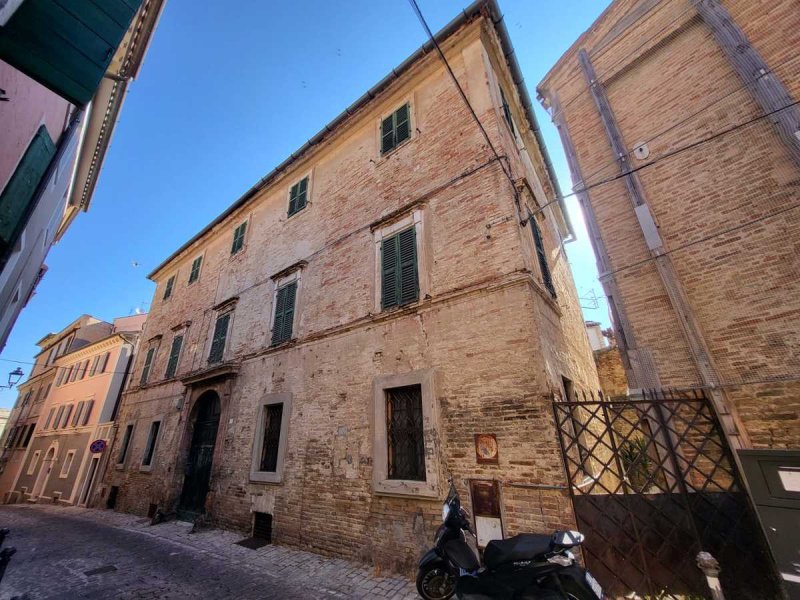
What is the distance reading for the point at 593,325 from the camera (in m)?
17.4

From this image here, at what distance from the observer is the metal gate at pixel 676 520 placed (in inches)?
144

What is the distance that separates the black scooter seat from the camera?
321 cm

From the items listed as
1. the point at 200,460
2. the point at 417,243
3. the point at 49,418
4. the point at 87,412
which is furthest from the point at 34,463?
the point at 417,243

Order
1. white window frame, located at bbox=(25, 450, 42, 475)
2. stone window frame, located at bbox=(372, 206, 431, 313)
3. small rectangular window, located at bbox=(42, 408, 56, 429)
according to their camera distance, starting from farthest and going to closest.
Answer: small rectangular window, located at bbox=(42, 408, 56, 429), white window frame, located at bbox=(25, 450, 42, 475), stone window frame, located at bbox=(372, 206, 431, 313)

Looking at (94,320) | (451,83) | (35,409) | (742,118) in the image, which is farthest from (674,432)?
(35,409)

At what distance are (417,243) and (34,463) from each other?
29129mm

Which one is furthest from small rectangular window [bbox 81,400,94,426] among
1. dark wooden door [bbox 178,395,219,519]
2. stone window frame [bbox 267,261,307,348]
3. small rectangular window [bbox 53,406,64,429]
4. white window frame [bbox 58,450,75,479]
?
stone window frame [bbox 267,261,307,348]

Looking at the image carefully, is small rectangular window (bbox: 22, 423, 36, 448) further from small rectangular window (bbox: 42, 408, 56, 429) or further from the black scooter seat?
the black scooter seat

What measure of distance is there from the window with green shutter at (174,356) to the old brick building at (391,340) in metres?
1.08

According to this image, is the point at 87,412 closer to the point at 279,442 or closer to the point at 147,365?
the point at 147,365

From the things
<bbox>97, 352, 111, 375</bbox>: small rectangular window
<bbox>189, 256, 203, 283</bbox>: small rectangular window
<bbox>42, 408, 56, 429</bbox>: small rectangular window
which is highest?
<bbox>189, 256, 203, 283</bbox>: small rectangular window

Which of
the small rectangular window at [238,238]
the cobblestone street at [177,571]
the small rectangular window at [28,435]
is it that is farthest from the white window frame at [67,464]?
the small rectangular window at [238,238]

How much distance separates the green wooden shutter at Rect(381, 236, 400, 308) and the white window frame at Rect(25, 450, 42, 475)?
89.7 feet

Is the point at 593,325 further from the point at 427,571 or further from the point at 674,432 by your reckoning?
the point at 427,571
